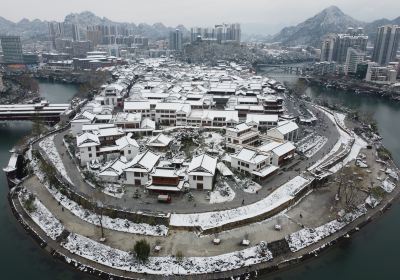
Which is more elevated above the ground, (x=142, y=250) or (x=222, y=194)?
(x=222, y=194)

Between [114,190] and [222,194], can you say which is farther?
[114,190]

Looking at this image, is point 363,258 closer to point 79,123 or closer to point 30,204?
point 30,204

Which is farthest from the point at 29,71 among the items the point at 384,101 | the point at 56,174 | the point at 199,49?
the point at 384,101

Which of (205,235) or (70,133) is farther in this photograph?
(70,133)

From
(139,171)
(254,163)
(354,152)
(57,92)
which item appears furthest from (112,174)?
(57,92)

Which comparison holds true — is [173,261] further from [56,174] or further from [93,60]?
[93,60]

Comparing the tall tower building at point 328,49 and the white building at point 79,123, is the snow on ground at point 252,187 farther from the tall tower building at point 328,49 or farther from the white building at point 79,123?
the tall tower building at point 328,49
